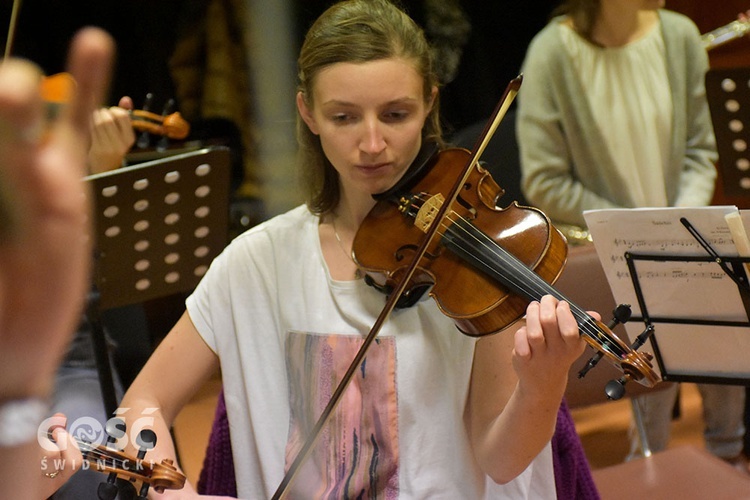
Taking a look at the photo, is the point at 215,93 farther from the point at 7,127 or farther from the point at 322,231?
the point at 7,127

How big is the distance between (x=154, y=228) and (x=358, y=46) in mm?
540

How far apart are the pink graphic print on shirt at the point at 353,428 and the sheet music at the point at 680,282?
0.36 meters

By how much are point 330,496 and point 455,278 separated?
0.35 metres

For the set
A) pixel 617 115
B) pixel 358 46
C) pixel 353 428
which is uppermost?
pixel 358 46

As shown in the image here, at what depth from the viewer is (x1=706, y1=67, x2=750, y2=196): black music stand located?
1.88m

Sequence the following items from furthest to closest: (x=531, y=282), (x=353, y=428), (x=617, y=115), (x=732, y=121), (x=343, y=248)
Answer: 1. (x=617, y=115)
2. (x=732, y=121)
3. (x=343, y=248)
4. (x=353, y=428)
5. (x=531, y=282)

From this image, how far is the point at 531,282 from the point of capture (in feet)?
3.94

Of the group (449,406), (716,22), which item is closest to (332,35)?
(449,406)

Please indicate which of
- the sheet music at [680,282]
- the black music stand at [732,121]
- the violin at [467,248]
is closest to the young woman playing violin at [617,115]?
the black music stand at [732,121]

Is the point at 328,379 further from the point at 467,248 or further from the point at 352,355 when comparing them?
the point at 467,248

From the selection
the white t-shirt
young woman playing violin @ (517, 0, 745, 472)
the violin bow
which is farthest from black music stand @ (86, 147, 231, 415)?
young woman playing violin @ (517, 0, 745, 472)

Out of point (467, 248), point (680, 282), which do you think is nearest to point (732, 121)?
point (680, 282)

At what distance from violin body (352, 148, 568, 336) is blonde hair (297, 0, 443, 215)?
119mm

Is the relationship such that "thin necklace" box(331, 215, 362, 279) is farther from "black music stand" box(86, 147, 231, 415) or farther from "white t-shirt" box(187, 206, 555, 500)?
"black music stand" box(86, 147, 231, 415)
